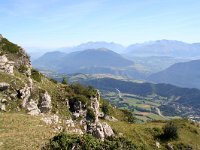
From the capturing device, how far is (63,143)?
36531 mm

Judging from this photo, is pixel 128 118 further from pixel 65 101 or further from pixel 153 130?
pixel 65 101

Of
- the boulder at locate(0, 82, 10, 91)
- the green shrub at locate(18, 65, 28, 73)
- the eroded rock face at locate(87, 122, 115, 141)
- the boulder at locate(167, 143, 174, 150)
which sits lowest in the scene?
the boulder at locate(167, 143, 174, 150)

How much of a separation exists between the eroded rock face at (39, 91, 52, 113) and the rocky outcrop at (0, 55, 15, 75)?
1026cm

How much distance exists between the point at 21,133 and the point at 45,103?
28.9 metres

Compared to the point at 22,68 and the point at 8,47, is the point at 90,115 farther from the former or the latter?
the point at 8,47

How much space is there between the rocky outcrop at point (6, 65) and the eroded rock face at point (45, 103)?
10262 millimetres

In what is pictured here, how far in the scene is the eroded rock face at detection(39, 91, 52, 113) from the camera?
69.8 m

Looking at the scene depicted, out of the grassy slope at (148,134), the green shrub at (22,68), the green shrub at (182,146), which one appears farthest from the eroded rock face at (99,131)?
the green shrub at (22,68)

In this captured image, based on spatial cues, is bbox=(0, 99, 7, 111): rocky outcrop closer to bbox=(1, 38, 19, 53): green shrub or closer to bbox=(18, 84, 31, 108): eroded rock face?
bbox=(18, 84, 31, 108): eroded rock face

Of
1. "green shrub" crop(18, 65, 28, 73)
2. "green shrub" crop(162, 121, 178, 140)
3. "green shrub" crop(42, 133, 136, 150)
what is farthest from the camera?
"green shrub" crop(162, 121, 178, 140)

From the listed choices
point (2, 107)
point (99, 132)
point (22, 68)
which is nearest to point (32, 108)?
point (2, 107)

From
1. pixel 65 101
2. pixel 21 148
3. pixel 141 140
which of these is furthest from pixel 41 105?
pixel 21 148

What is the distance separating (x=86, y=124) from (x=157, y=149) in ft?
68.0

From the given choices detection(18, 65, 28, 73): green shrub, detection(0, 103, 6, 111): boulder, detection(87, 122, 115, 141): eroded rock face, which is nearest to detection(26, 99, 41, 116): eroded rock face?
detection(0, 103, 6, 111): boulder
